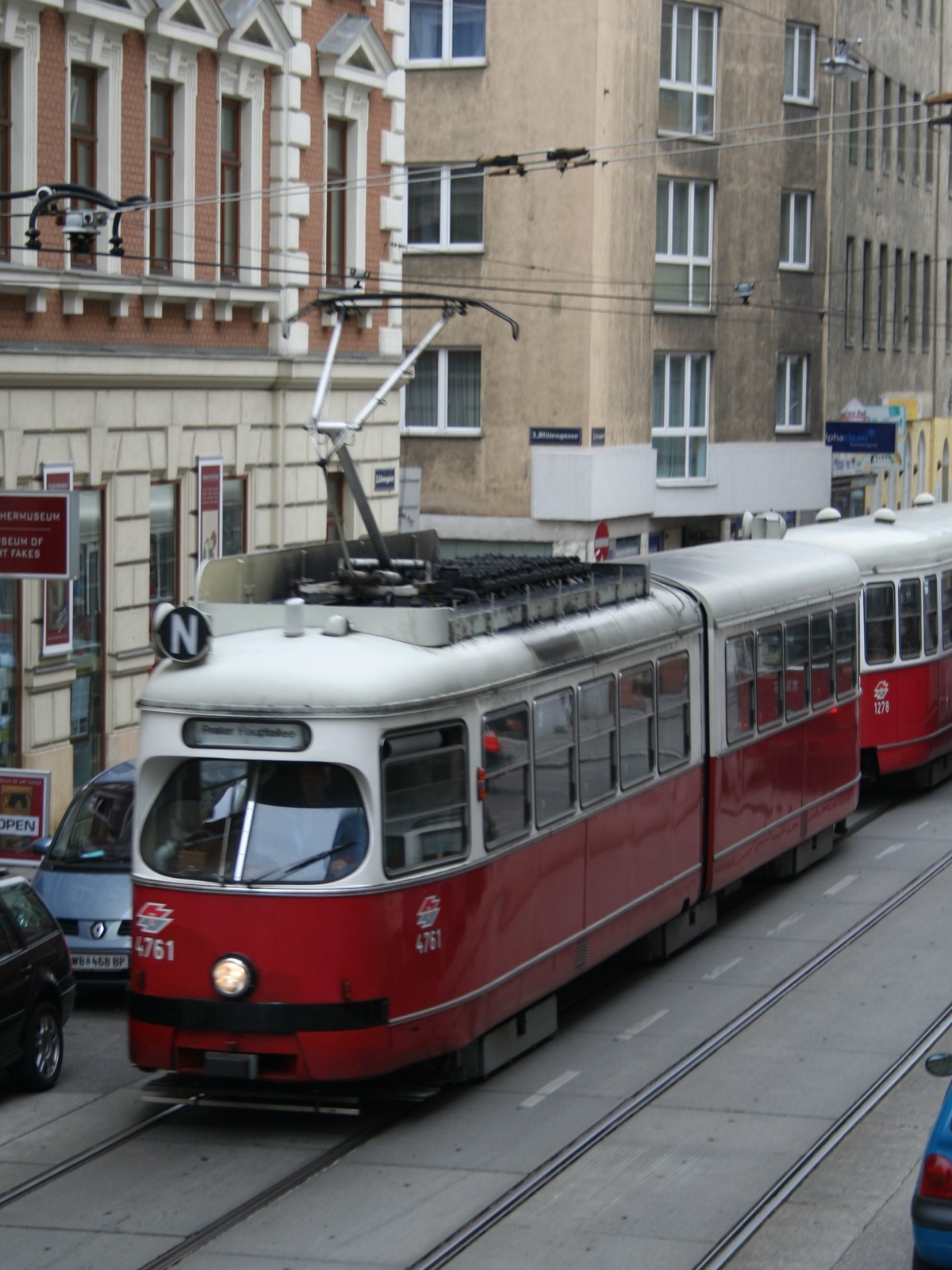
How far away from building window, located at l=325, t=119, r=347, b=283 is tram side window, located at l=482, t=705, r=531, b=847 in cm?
1413

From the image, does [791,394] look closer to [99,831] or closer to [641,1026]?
[99,831]

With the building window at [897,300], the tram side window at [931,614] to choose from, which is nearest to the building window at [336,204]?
the tram side window at [931,614]

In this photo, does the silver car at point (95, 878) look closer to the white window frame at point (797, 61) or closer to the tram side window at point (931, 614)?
the tram side window at point (931, 614)

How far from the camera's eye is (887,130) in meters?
→ 48.0

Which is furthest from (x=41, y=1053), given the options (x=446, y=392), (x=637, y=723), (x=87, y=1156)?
(x=446, y=392)

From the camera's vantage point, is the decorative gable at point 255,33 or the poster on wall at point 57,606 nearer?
the poster on wall at point 57,606

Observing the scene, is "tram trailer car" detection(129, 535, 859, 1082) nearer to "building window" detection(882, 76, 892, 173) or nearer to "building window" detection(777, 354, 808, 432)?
"building window" detection(777, 354, 808, 432)

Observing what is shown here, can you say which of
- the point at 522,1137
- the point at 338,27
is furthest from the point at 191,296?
the point at 522,1137

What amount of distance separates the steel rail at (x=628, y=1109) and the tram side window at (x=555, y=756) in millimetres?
1656

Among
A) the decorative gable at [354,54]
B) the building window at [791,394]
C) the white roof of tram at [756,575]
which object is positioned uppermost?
the decorative gable at [354,54]

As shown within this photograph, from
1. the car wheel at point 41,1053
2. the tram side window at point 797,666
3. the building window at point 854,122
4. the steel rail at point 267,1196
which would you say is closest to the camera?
the steel rail at point 267,1196

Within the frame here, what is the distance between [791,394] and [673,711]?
2842 cm

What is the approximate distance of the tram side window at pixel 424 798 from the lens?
34.6 feet

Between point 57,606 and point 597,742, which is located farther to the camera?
point 57,606
